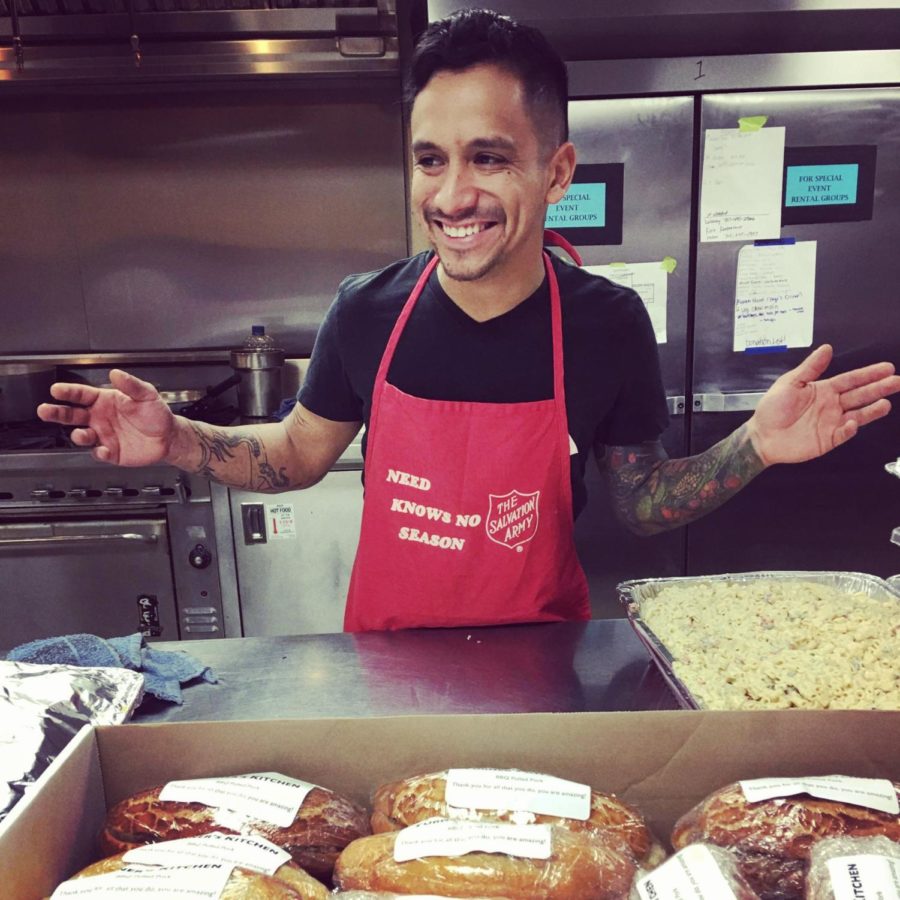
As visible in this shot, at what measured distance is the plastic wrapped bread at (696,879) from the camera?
21.5 inches

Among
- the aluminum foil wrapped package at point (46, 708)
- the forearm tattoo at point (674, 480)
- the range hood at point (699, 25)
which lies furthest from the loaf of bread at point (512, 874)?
the range hood at point (699, 25)

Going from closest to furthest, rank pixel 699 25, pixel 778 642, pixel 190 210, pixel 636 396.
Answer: pixel 778 642 → pixel 636 396 → pixel 699 25 → pixel 190 210

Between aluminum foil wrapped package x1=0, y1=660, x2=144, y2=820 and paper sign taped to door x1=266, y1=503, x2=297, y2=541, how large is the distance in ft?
5.18

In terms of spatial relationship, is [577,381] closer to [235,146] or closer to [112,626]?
[112,626]

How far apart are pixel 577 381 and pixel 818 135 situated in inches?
69.2

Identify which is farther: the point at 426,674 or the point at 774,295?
the point at 774,295

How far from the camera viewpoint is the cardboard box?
27.5 inches

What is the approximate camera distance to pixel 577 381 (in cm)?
161

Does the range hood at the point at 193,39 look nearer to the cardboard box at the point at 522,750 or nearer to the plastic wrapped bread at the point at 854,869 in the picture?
the cardboard box at the point at 522,750

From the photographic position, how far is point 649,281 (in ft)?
9.04

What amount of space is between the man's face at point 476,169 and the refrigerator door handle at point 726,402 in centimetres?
148

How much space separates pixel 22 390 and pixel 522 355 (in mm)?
2286

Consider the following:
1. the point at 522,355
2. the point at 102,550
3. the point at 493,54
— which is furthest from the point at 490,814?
the point at 102,550

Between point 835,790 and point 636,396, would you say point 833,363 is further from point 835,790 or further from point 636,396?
point 835,790
